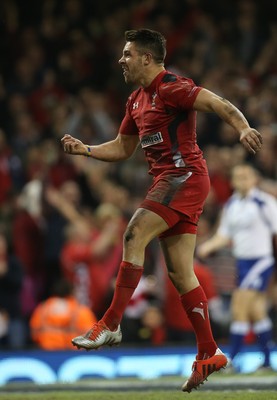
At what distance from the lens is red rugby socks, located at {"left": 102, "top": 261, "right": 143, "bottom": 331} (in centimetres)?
686

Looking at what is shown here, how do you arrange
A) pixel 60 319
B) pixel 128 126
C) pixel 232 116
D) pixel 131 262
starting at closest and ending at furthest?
1. pixel 232 116
2. pixel 131 262
3. pixel 128 126
4. pixel 60 319

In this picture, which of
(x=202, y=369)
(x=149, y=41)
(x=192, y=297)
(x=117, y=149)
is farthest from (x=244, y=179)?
(x=202, y=369)

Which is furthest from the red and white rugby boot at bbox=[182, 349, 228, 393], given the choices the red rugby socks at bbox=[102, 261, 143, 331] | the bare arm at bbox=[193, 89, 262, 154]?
the bare arm at bbox=[193, 89, 262, 154]

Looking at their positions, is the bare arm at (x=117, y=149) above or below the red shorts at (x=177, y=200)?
above

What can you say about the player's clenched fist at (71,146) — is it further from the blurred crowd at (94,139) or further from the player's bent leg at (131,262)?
the blurred crowd at (94,139)

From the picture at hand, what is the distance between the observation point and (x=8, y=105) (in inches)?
585

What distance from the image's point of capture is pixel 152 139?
7.02 metres

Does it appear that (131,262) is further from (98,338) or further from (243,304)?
(243,304)

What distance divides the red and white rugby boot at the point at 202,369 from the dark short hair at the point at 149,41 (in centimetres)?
204

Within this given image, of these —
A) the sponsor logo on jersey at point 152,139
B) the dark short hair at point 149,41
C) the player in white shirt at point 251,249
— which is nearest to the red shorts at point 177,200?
the sponsor logo on jersey at point 152,139

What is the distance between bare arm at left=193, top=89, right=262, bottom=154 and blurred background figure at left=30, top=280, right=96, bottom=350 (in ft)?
15.7

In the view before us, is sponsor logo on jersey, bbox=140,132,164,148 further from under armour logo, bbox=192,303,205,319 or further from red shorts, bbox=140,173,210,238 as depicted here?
under armour logo, bbox=192,303,205,319

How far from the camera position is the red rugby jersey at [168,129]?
22.7 ft

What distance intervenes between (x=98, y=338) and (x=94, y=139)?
7.89m
